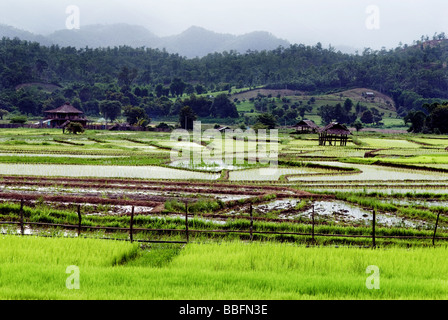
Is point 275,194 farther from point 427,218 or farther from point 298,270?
point 298,270

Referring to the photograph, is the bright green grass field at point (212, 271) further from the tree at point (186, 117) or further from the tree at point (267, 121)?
the tree at point (186, 117)

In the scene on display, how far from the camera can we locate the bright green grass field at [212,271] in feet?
16.6

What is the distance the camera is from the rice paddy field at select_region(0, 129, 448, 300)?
5.39 metres

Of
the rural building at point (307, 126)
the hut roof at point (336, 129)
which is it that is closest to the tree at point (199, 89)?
the rural building at point (307, 126)

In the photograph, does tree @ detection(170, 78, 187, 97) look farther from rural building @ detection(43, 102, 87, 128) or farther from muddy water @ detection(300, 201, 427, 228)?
muddy water @ detection(300, 201, 427, 228)

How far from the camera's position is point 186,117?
64438 millimetres

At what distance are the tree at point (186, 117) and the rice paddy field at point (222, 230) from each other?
146 feet

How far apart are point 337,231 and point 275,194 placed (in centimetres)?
395

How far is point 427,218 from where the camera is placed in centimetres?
1052

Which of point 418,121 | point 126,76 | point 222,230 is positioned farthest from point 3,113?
point 222,230

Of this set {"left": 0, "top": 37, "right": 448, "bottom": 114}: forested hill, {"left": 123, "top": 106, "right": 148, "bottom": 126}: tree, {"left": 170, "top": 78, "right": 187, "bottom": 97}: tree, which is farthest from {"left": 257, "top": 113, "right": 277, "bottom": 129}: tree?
{"left": 170, "top": 78, "right": 187, "bottom": 97}: tree

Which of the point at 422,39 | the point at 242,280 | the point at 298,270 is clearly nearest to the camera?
the point at 242,280

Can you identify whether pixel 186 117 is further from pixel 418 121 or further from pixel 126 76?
pixel 126 76
